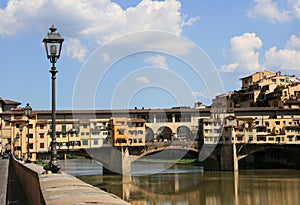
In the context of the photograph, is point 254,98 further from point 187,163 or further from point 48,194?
point 48,194

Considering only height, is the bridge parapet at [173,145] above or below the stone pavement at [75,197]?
below

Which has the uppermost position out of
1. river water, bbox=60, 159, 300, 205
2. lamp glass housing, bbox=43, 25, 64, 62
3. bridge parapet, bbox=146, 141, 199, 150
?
lamp glass housing, bbox=43, 25, 64, 62

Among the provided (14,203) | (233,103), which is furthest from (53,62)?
(233,103)

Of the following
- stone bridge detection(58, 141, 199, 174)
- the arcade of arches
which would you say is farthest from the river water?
the arcade of arches

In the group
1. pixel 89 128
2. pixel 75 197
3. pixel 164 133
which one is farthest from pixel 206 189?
pixel 164 133

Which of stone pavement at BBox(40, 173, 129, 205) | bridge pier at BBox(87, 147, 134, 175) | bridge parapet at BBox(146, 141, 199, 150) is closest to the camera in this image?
stone pavement at BBox(40, 173, 129, 205)

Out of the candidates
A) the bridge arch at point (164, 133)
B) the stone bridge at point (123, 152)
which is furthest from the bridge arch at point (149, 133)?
the stone bridge at point (123, 152)

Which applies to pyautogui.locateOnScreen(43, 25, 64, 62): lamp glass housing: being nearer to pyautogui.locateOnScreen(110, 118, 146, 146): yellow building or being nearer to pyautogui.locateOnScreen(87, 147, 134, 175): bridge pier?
pyautogui.locateOnScreen(87, 147, 134, 175): bridge pier

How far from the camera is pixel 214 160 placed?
50812mm

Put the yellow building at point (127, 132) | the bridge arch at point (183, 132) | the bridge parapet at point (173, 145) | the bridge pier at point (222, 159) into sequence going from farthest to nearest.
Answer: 1. the bridge arch at point (183, 132)
2. the bridge parapet at point (173, 145)
3. the yellow building at point (127, 132)
4. the bridge pier at point (222, 159)

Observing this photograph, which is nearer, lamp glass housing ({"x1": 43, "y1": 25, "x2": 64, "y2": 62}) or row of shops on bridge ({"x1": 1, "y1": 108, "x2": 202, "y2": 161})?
lamp glass housing ({"x1": 43, "y1": 25, "x2": 64, "y2": 62})

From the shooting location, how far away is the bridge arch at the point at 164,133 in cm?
6169

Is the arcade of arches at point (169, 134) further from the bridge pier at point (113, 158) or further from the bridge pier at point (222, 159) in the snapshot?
the bridge pier at point (113, 158)

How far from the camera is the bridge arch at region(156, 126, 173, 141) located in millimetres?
61688
